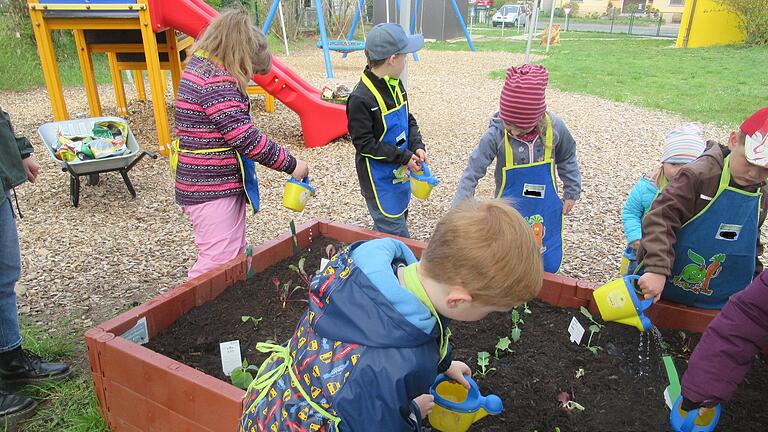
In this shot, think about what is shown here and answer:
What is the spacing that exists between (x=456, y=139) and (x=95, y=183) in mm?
3907

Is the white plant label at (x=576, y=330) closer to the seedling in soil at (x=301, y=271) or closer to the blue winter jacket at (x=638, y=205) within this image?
the blue winter jacket at (x=638, y=205)

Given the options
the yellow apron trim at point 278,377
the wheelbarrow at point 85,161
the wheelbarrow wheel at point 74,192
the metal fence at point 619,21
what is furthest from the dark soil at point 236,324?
the metal fence at point 619,21

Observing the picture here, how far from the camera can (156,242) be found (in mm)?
3934

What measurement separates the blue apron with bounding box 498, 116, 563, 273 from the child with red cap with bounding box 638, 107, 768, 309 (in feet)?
1.93

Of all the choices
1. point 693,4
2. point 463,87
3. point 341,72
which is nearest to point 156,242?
point 463,87

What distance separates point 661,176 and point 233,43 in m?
2.05

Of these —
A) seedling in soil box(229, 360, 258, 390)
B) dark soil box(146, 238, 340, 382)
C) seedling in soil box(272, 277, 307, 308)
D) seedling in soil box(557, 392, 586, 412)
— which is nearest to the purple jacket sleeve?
seedling in soil box(557, 392, 586, 412)

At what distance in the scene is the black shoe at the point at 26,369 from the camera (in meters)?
2.34

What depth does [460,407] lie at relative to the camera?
Answer: 5.03 feet

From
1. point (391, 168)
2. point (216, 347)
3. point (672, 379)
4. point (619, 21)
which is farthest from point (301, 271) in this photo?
point (619, 21)

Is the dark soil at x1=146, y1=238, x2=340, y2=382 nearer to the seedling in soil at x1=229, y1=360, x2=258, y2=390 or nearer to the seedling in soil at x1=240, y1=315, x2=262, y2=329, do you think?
the seedling in soil at x1=240, y1=315, x2=262, y2=329

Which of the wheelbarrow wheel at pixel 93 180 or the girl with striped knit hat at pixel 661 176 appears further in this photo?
the wheelbarrow wheel at pixel 93 180

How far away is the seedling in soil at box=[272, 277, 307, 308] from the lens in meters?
2.54

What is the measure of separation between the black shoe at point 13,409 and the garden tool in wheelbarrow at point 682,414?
7.96ft
